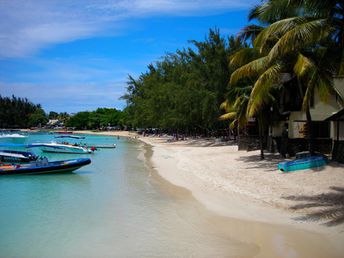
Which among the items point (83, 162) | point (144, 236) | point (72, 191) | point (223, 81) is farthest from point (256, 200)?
point (223, 81)

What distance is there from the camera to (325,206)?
11.6 meters

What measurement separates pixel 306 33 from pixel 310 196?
5.34 meters

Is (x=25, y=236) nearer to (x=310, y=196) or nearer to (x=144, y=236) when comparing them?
(x=144, y=236)

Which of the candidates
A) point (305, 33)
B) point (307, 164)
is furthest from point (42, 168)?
point (305, 33)

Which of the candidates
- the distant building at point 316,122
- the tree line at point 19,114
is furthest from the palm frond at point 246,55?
the tree line at point 19,114

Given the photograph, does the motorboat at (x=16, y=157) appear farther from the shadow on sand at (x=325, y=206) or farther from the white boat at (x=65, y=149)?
the shadow on sand at (x=325, y=206)

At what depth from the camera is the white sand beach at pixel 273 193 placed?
428 inches

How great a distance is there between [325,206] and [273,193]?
2673mm

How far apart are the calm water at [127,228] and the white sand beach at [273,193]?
667 mm

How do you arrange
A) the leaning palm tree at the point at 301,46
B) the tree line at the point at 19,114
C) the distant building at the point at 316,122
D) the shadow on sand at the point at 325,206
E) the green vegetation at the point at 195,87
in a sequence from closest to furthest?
1. the shadow on sand at the point at 325,206
2. the leaning palm tree at the point at 301,46
3. the distant building at the point at 316,122
4. the green vegetation at the point at 195,87
5. the tree line at the point at 19,114

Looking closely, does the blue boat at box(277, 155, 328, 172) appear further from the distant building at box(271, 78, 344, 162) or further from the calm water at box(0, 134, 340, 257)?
the calm water at box(0, 134, 340, 257)

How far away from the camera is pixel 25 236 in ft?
36.4

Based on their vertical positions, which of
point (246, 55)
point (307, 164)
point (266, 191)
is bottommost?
point (266, 191)

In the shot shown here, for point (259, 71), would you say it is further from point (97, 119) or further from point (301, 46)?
point (97, 119)
